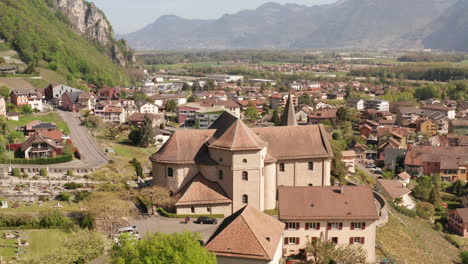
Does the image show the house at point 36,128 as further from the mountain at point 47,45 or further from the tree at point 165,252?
the mountain at point 47,45

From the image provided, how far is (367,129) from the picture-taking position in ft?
386

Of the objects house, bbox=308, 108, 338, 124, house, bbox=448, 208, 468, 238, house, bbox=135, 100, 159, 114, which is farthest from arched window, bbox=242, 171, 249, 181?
house, bbox=308, 108, 338, 124

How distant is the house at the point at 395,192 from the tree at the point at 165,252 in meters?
46.5

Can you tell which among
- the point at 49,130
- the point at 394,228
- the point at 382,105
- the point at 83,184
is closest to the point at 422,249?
the point at 394,228

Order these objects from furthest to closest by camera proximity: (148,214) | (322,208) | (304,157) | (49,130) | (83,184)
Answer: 1. (49,130)
2. (83,184)
3. (304,157)
4. (148,214)
5. (322,208)

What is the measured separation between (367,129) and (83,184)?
7766cm

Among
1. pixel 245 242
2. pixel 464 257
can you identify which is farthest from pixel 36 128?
pixel 464 257

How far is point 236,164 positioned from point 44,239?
16978 mm

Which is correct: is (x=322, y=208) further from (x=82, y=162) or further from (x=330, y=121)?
(x=330, y=121)

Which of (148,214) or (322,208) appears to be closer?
(322,208)

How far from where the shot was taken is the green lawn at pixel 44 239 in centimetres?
3791

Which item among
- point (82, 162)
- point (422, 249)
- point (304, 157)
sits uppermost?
point (304, 157)

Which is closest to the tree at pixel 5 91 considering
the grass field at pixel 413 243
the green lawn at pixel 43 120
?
the green lawn at pixel 43 120

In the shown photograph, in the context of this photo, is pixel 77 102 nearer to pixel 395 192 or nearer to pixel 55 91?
Answer: pixel 55 91
